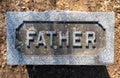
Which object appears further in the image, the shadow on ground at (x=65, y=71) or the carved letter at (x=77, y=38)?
the shadow on ground at (x=65, y=71)

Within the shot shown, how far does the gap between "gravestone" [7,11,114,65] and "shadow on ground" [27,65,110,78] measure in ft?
1.82

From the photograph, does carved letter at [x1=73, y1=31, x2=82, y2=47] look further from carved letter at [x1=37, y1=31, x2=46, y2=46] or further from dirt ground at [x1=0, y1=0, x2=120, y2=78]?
dirt ground at [x1=0, y1=0, x2=120, y2=78]

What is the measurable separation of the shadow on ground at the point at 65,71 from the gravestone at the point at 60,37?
55 cm

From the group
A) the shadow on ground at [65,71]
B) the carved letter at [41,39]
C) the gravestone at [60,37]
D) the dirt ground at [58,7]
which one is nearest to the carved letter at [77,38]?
the gravestone at [60,37]

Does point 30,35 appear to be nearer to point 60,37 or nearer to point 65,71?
point 60,37

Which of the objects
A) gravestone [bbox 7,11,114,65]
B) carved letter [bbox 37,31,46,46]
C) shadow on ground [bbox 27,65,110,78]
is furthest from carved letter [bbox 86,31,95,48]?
shadow on ground [bbox 27,65,110,78]

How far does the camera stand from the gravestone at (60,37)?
2961 millimetres

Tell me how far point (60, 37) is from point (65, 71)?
2.17 feet

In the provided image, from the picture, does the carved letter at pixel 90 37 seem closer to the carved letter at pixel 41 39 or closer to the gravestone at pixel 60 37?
the gravestone at pixel 60 37

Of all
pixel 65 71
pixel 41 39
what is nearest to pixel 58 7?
pixel 65 71

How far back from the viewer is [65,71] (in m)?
3.54

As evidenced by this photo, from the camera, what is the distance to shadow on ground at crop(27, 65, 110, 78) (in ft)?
11.6

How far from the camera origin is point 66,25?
2.97 meters

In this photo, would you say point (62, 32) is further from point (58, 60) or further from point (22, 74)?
point (22, 74)
